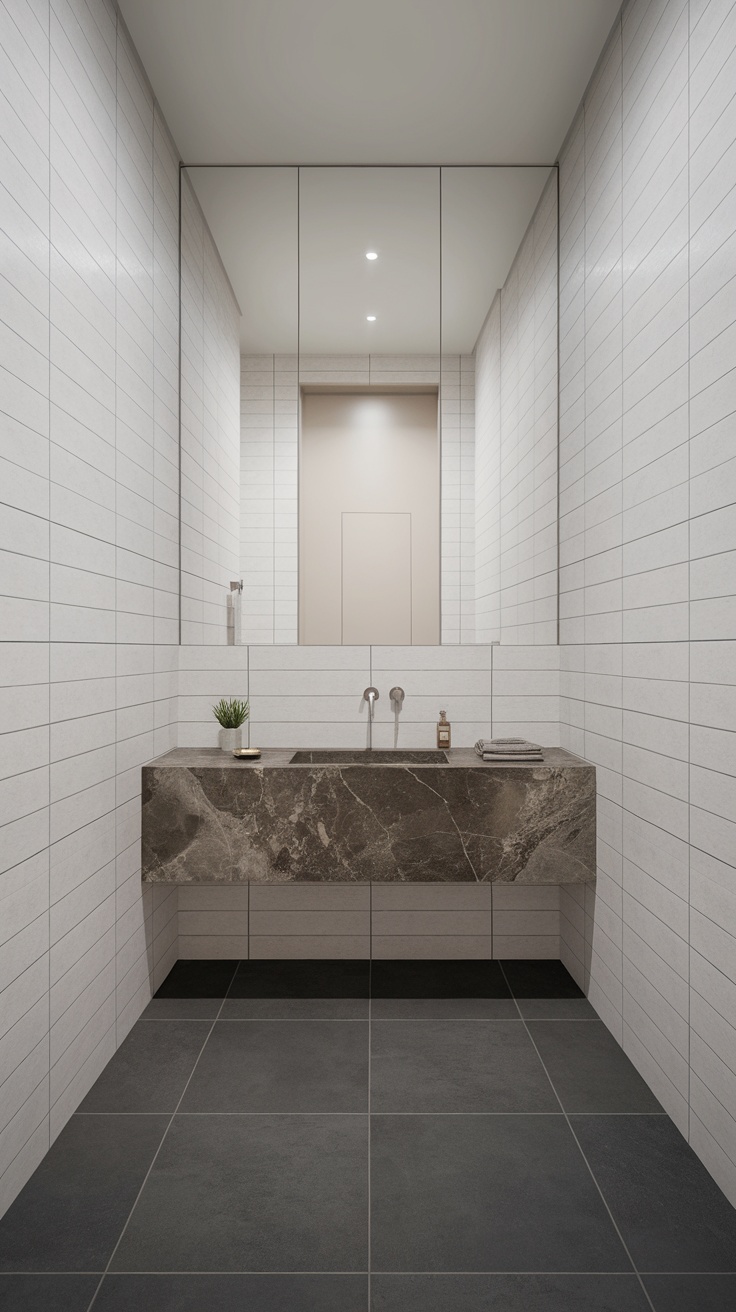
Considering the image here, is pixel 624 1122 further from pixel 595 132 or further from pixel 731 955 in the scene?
pixel 595 132

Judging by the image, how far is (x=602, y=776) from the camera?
8.00 ft

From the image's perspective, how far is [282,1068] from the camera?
216cm

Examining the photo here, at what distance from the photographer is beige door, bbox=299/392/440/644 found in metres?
2.98

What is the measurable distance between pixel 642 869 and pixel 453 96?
8.47 feet

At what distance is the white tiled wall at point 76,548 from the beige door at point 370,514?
0.56 metres

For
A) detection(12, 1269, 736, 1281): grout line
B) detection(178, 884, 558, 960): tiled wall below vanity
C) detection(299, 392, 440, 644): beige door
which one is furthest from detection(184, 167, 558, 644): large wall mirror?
detection(12, 1269, 736, 1281): grout line

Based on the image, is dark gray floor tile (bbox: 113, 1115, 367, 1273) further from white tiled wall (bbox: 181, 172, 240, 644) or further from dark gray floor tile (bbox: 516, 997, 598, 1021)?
white tiled wall (bbox: 181, 172, 240, 644)

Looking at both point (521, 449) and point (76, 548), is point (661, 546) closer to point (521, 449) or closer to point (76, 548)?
point (521, 449)

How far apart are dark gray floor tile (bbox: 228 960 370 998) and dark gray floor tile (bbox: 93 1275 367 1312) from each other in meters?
1.20

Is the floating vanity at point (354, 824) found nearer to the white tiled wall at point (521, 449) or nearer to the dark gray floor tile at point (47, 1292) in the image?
the white tiled wall at point (521, 449)

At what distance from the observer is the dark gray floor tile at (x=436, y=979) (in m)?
2.65

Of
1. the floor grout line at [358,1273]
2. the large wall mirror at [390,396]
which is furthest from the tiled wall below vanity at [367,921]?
the floor grout line at [358,1273]

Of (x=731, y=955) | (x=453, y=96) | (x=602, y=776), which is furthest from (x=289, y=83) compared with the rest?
(x=731, y=955)

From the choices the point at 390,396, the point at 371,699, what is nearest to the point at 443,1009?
the point at 371,699
